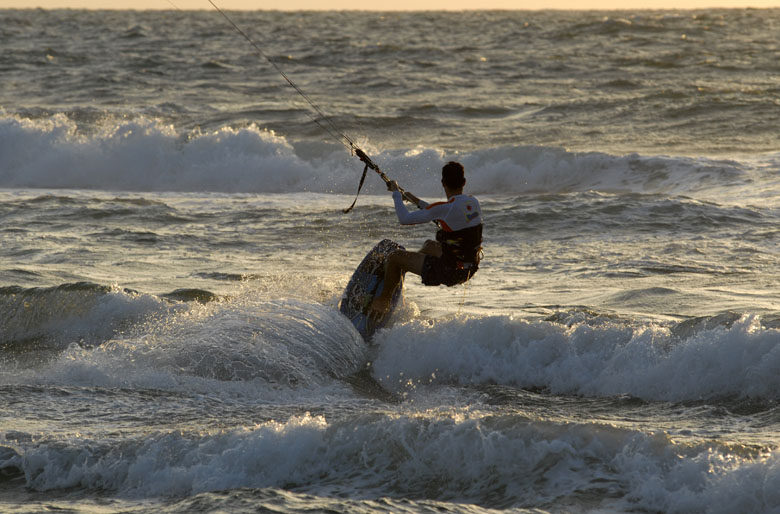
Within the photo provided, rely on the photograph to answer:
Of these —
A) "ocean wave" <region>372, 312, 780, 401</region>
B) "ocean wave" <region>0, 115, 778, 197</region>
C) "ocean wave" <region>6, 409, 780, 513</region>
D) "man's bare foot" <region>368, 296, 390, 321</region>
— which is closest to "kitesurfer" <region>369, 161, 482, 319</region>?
"man's bare foot" <region>368, 296, 390, 321</region>

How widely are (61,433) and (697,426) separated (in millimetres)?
3936

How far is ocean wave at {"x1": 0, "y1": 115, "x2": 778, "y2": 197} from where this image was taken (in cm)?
1712

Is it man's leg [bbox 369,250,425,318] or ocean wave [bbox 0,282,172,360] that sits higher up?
man's leg [bbox 369,250,425,318]

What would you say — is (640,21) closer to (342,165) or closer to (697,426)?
(342,165)

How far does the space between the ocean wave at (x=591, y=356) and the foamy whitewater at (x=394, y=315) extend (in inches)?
0.8

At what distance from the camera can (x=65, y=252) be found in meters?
11.6

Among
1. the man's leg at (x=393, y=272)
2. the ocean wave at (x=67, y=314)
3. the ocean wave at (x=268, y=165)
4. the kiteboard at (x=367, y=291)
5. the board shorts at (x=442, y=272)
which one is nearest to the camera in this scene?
the board shorts at (x=442, y=272)

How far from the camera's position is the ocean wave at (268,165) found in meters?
17.1

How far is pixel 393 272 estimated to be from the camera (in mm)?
8031

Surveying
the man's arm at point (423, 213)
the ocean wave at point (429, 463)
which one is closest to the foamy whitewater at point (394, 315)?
the ocean wave at point (429, 463)

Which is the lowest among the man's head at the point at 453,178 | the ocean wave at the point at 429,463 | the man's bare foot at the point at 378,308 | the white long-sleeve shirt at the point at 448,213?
the ocean wave at the point at 429,463

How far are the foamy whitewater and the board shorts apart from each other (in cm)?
45

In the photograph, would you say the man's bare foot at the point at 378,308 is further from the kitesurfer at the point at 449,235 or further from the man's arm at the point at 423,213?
the man's arm at the point at 423,213

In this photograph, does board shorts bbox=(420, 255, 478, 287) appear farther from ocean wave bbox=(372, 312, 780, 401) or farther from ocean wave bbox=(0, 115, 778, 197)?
ocean wave bbox=(0, 115, 778, 197)
